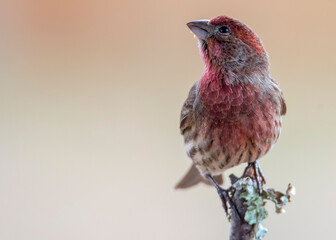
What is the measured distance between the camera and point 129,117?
5.58m

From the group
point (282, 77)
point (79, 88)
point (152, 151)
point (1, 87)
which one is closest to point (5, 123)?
point (1, 87)

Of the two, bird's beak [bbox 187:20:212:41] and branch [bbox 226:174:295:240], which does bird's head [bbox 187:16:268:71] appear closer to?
bird's beak [bbox 187:20:212:41]

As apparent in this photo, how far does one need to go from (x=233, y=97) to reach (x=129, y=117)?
2.46 meters

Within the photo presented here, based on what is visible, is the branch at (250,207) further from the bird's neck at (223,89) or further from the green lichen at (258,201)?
the bird's neck at (223,89)

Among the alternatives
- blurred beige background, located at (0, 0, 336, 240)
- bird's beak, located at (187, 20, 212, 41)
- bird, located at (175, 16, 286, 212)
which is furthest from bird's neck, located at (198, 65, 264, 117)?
blurred beige background, located at (0, 0, 336, 240)

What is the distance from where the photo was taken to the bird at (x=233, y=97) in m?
3.24

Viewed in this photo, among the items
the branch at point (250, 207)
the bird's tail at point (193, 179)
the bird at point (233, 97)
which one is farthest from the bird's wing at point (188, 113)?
the branch at point (250, 207)

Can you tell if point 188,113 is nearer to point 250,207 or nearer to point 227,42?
point 227,42

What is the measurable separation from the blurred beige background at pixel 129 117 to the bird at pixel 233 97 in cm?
157

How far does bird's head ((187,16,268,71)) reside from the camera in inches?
130

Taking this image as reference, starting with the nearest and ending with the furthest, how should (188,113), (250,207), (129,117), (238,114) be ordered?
(250,207) < (238,114) < (188,113) < (129,117)

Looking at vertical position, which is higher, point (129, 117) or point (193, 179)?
point (129, 117)

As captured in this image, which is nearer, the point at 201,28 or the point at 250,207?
the point at 250,207

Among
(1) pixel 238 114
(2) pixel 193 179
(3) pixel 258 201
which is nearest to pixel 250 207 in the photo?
(3) pixel 258 201
